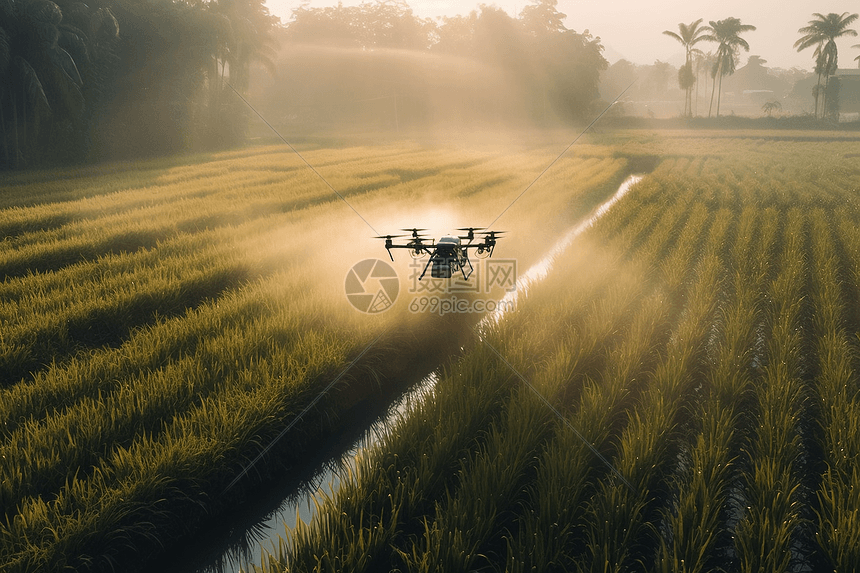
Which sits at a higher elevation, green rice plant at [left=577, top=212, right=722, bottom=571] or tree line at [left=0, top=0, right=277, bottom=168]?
tree line at [left=0, top=0, right=277, bottom=168]

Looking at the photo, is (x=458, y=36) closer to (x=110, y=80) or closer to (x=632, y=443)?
(x=110, y=80)

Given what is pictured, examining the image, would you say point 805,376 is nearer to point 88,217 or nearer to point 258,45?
point 88,217

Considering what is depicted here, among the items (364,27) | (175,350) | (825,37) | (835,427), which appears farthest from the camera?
(364,27)

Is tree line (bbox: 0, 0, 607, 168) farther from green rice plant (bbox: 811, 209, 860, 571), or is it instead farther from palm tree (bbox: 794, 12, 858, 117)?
palm tree (bbox: 794, 12, 858, 117)

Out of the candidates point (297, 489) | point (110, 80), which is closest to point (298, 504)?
point (297, 489)

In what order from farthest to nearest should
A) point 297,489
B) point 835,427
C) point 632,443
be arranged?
point 297,489
point 835,427
point 632,443

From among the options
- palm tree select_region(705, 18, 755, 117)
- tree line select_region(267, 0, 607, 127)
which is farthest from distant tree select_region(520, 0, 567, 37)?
palm tree select_region(705, 18, 755, 117)

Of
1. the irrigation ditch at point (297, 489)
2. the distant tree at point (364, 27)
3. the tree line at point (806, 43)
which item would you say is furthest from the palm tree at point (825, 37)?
the irrigation ditch at point (297, 489)
